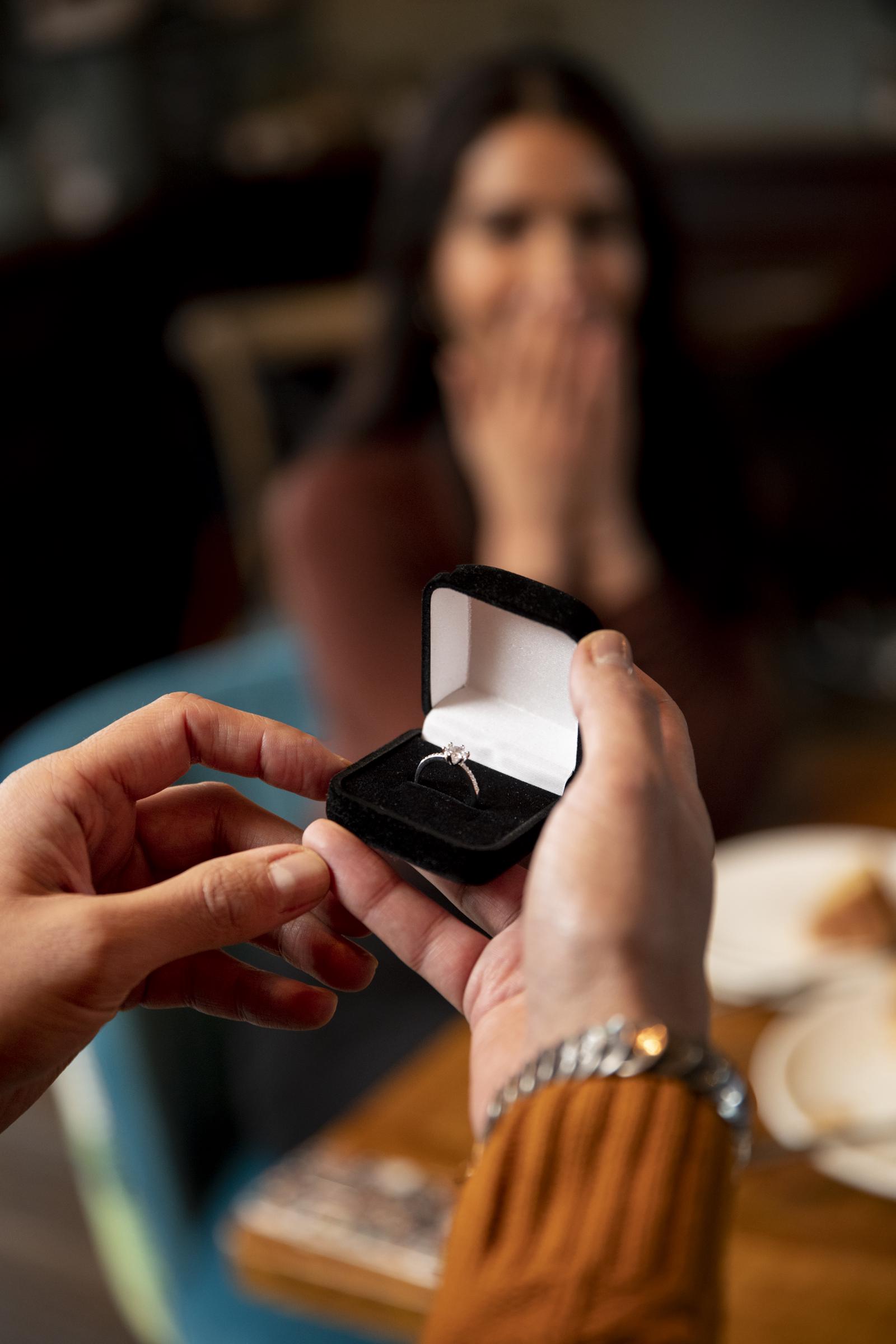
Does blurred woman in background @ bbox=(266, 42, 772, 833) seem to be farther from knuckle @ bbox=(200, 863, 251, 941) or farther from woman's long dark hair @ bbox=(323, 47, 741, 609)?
knuckle @ bbox=(200, 863, 251, 941)

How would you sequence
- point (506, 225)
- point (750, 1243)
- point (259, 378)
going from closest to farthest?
1. point (750, 1243)
2. point (506, 225)
3. point (259, 378)

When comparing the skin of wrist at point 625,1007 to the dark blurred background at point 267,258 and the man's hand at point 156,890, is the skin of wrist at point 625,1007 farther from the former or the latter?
the dark blurred background at point 267,258

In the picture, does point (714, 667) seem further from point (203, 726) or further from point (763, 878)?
point (203, 726)

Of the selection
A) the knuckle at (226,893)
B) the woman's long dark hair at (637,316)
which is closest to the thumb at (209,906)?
the knuckle at (226,893)

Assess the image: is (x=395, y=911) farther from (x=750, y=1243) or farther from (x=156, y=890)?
(x=750, y=1243)

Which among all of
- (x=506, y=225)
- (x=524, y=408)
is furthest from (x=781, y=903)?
(x=506, y=225)

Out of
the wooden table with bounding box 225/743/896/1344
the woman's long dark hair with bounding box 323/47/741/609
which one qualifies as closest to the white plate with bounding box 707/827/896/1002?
the wooden table with bounding box 225/743/896/1344
